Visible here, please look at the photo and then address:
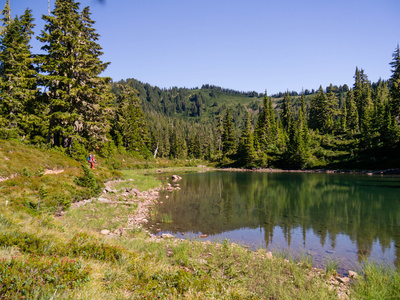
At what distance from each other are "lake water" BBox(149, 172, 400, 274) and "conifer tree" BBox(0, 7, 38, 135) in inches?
750

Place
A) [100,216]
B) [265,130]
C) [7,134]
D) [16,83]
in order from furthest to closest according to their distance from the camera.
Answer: [265,130] → [16,83] → [7,134] → [100,216]

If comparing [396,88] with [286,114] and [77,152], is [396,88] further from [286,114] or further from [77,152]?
[77,152]

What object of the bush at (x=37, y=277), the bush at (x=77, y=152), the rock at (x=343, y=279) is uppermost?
the bush at (x=77, y=152)

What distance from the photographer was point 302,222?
16141mm

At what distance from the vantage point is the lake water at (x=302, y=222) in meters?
11.4

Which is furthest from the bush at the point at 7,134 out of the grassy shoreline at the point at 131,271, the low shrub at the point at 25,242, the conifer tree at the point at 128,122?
the conifer tree at the point at 128,122

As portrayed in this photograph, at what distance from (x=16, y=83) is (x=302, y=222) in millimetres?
32299

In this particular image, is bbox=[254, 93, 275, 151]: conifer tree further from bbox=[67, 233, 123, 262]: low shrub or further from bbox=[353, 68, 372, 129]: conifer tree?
bbox=[67, 233, 123, 262]: low shrub

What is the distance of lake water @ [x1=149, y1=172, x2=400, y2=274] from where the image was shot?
11.4m

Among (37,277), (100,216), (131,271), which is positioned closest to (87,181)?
(100,216)

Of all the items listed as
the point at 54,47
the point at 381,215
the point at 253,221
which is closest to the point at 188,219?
the point at 253,221

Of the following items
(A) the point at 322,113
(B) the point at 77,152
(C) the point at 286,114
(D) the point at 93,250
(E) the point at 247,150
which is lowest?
(D) the point at 93,250

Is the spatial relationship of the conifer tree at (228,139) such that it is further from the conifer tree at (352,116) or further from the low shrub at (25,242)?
the low shrub at (25,242)

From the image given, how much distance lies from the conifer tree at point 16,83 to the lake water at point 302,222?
19040 millimetres
